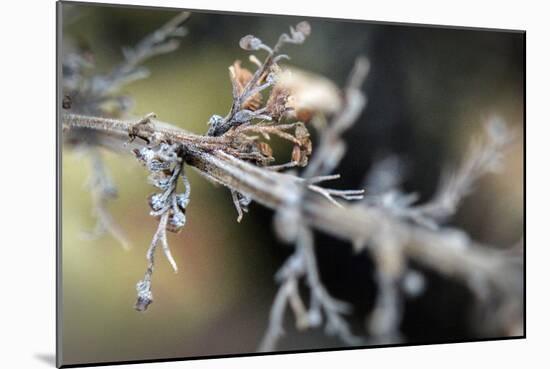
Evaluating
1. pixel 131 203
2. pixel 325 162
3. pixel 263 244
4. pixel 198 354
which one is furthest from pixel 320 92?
pixel 198 354

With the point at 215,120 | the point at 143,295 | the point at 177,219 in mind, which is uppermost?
the point at 215,120

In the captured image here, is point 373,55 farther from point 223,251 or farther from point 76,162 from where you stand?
point 76,162

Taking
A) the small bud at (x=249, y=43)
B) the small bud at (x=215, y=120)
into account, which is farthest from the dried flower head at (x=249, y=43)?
the small bud at (x=215, y=120)

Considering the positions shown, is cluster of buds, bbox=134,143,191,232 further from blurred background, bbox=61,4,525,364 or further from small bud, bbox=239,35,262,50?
small bud, bbox=239,35,262,50

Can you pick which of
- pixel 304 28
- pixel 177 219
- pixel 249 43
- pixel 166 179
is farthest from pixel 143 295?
pixel 304 28

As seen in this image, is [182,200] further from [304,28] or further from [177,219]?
[304,28]
